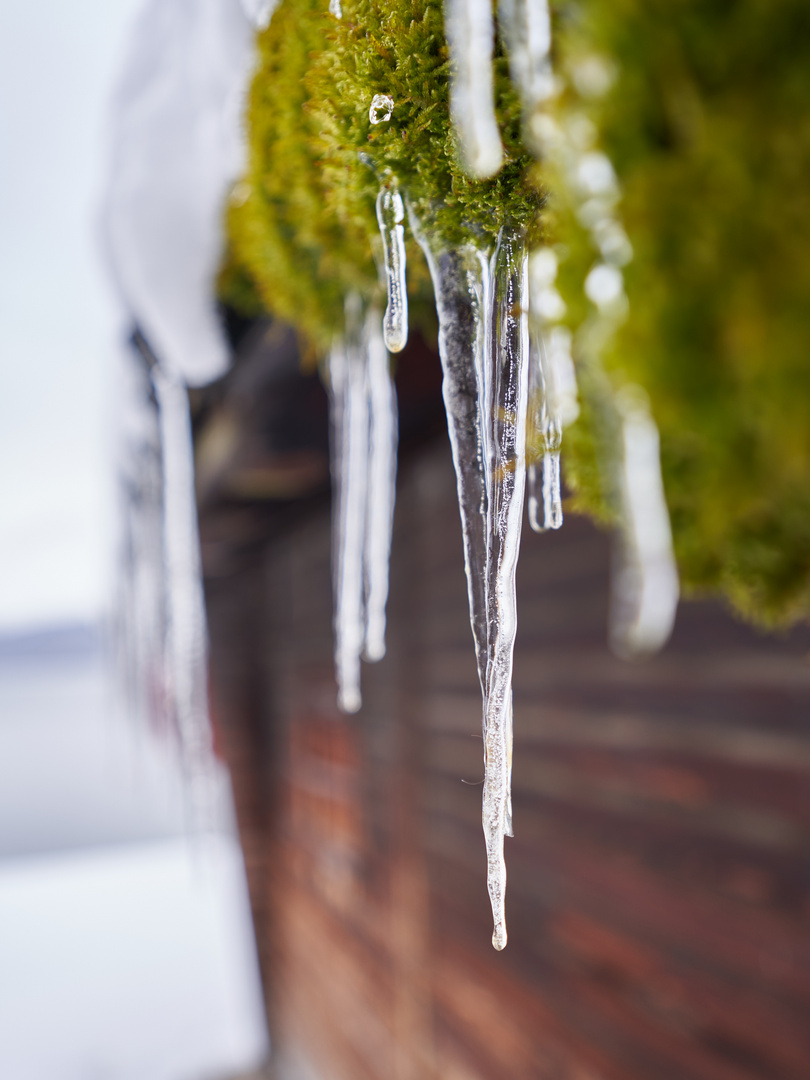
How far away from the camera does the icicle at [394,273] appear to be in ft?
1.39

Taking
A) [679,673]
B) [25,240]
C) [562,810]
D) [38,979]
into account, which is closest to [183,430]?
[679,673]

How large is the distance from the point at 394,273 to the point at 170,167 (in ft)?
2.67

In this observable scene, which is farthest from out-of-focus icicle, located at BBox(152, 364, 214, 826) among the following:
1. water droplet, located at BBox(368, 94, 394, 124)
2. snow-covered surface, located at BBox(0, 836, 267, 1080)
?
snow-covered surface, located at BBox(0, 836, 267, 1080)

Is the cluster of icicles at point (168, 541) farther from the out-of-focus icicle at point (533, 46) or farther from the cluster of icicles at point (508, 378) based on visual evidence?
the out-of-focus icicle at point (533, 46)

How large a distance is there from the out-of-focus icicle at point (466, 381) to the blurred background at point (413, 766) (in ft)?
2.54

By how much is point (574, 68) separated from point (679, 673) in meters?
1.50

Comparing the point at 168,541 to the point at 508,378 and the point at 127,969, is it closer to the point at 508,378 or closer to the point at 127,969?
the point at 508,378

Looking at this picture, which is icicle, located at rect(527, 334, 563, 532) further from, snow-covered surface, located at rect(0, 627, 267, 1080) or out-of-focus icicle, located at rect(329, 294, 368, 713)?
snow-covered surface, located at rect(0, 627, 267, 1080)

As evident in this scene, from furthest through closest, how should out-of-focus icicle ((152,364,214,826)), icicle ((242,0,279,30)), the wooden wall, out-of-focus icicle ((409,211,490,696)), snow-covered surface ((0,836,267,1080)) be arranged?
snow-covered surface ((0,836,267,1080)) → the wooden wall → out-of-focus icicle ((152,364,214,826)) → icicle ((242,0,279,30)) → out-of-focus icicle ((409,211,490,696))

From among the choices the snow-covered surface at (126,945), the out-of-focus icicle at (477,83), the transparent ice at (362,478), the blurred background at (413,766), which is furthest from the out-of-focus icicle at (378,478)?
Answer: the snow-covered surface at (126,945)

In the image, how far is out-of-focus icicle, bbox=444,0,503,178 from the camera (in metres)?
0.27

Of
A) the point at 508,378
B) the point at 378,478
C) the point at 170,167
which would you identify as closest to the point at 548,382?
the point at 508,378

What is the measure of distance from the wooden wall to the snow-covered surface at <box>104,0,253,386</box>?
0.93 m

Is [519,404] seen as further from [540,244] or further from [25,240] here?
[25,240]
